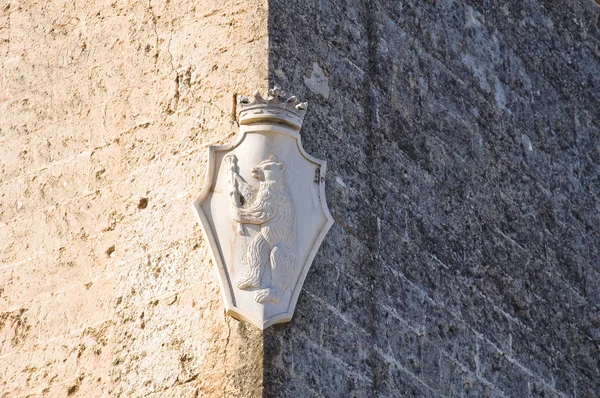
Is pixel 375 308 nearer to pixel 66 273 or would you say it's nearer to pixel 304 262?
pixel 304 262

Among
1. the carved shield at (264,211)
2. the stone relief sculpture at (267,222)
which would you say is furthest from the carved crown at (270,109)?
the stone relief sculpture at (267,222)

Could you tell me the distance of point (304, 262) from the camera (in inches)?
275

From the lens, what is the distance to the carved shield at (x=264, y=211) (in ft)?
22.5

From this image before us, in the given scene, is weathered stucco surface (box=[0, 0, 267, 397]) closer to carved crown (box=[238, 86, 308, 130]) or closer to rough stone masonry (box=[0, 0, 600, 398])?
rough stone masonry (box=[0, 0, 600, 398])

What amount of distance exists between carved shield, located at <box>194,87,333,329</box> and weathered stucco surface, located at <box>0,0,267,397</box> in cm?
12

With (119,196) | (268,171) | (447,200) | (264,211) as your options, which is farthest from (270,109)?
(447,200)

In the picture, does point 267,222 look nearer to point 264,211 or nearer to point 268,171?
point 264,211

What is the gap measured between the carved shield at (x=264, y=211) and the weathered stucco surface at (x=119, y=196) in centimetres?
12

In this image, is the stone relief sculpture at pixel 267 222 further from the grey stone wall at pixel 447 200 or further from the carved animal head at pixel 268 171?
the grey stone wall at pixel 447 200

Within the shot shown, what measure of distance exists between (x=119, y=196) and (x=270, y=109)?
0.83 m

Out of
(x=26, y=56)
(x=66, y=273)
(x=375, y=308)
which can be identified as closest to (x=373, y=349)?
(x=375, y=308)

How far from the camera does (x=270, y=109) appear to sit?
706 centimetres

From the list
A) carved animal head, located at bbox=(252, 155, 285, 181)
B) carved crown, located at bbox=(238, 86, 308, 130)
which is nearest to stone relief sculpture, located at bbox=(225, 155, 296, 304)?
carved animal head, located at bbox=(252, 155, 285, 181)

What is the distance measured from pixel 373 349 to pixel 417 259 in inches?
26.8
